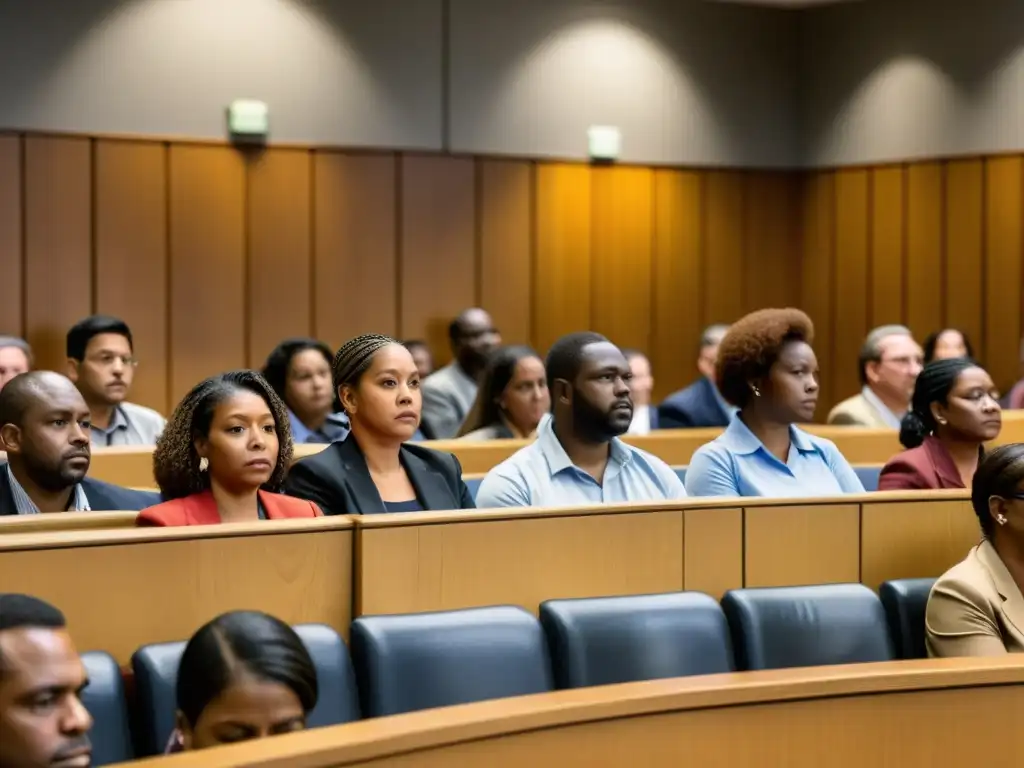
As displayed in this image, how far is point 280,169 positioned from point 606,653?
19.3 ft

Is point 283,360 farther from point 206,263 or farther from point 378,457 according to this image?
point 378,457

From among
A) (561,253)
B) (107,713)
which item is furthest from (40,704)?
(561,253)

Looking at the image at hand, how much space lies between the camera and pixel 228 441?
3.45 meters

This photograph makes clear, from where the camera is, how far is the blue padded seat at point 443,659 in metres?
2.71

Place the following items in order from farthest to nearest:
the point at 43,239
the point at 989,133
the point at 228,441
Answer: the point at 989,133 → the point at 43,239 → the point at 228,441

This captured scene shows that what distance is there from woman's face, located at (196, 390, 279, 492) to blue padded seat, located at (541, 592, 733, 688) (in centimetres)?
80

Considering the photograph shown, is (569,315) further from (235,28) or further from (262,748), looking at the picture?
(262,748)

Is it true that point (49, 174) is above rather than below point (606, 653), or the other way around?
above

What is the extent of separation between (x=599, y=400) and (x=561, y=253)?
210 inches

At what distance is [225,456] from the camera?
135 inches

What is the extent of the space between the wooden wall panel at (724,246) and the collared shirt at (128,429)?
4.58 m

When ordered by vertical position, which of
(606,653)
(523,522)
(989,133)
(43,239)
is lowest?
(606,653)

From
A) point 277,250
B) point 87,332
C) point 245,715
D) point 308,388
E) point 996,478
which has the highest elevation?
point 277,250

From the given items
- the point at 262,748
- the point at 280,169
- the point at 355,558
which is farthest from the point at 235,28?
the point at 262,748
